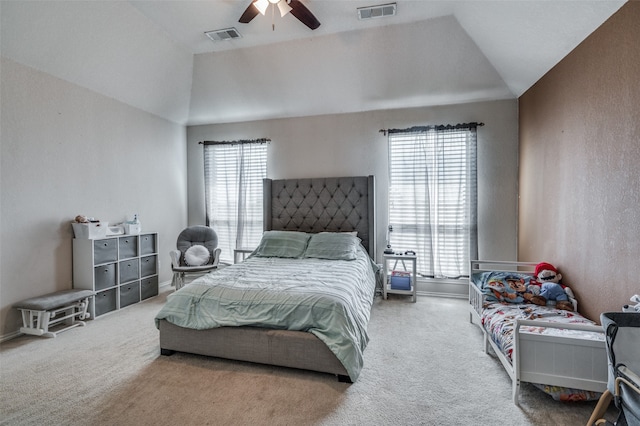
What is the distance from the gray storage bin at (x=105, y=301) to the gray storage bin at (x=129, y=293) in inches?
4.1

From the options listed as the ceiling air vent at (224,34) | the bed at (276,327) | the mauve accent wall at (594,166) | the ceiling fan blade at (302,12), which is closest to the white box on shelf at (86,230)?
the bed at (276,327)

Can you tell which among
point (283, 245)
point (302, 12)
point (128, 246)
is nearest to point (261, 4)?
point (302, 12)

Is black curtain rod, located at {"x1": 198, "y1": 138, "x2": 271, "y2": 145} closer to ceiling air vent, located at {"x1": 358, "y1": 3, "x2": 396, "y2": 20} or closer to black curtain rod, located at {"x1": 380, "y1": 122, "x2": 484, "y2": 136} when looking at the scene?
black curtain rod, located at {"x1": 380, "y1": 122, "x2": 484, "y2": 136}

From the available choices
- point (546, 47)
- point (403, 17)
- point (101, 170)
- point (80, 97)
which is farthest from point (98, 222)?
point (546, 47)

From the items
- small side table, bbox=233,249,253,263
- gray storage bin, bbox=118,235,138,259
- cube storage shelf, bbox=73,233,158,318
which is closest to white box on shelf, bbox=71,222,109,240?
cube storage shelf, bbox=73,233,158,318

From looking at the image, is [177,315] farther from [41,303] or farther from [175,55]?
[175,55]

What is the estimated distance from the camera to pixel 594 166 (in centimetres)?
240

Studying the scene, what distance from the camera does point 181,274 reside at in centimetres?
413

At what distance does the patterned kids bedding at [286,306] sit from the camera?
7.21ft

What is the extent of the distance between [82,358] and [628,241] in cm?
442

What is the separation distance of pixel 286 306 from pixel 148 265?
2.97 meters

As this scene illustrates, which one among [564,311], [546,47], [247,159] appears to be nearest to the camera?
[564,311]

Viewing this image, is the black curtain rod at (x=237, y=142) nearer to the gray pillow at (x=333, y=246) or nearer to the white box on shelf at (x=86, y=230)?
the gray pillow at (x=333, y=246)

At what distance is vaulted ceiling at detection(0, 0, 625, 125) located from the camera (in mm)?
2740
